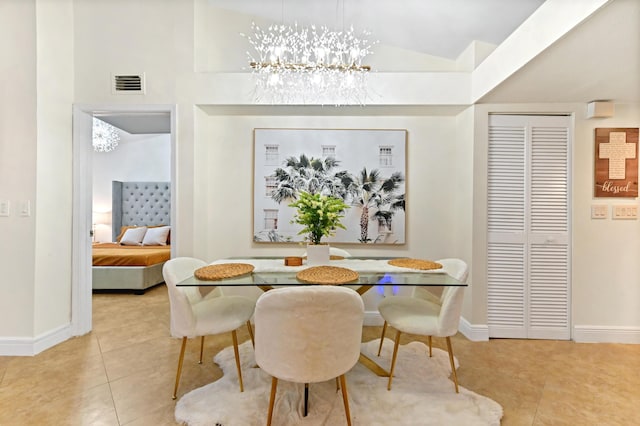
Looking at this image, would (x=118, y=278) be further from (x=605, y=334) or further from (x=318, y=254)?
(x=605, y=334)

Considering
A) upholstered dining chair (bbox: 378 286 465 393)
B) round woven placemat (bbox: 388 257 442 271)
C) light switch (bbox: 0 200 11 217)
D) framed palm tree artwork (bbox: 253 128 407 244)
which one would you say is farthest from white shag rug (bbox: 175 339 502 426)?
light switch (bbox: 0 200 11 217)

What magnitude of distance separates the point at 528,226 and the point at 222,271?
8.66 feet

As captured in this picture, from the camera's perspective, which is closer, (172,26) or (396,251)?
(172,26)

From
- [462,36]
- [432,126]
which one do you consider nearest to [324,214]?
[432,126]

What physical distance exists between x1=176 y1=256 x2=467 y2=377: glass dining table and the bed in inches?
104

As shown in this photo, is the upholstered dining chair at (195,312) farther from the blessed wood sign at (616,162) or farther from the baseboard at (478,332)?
the blessed wood sign at (616,162)

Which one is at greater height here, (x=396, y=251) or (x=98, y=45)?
(x=98, y=45)

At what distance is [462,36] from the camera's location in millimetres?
2580

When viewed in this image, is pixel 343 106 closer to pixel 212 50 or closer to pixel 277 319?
pixel 212 50

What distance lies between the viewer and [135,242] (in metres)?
4.96

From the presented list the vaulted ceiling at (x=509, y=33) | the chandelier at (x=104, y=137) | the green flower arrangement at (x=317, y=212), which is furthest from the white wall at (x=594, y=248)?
the chandelier at (x=104, y=137)

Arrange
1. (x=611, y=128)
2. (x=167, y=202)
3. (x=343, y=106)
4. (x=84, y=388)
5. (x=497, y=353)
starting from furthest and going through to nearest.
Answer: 1. (x=167, y=202)
2. (x=343, y=106)
3. (x=611, y=128)
4. (x=497, y=353)
5. (x=84, y=388)

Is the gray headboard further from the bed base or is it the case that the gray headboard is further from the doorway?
the doorway

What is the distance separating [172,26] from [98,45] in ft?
2.31
